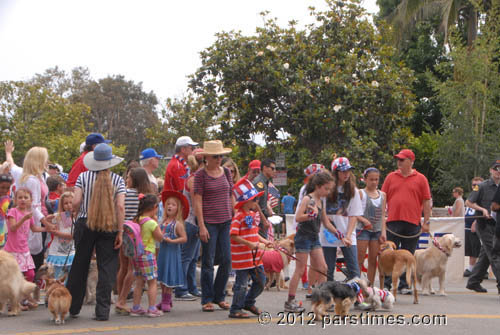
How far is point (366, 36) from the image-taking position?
20.4m

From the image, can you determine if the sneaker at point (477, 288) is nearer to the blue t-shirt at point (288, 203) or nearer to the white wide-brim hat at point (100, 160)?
the white wide-brim hat at point (100, 160)

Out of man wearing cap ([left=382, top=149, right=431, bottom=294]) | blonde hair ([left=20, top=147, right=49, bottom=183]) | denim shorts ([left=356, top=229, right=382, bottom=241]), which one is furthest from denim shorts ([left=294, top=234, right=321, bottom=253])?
blonde hair ([left=20, top=147, right=49, bottom=183])

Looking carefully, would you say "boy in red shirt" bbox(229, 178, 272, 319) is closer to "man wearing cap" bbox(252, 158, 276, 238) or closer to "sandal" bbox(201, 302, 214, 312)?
"sandal" bbox(201, 302, 214, 312)

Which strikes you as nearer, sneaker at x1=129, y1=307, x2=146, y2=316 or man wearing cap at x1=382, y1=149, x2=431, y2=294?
sneaker at x1=129, y1=307, x2=146, y2=316

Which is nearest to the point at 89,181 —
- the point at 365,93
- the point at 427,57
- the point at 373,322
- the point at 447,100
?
the point at 373,322

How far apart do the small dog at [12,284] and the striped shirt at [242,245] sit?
8.29 ft

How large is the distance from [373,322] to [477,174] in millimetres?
17673

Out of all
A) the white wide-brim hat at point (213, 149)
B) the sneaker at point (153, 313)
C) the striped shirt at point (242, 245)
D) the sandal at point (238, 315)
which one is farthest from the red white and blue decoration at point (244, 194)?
the sneaker at point (153, 313)

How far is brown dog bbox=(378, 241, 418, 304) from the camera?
912 cm

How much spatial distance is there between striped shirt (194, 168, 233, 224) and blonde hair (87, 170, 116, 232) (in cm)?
110

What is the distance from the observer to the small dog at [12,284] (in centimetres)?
734

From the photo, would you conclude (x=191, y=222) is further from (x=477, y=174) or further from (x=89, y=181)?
(x=477, y=174)

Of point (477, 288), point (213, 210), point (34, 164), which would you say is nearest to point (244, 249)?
point (213, 210)

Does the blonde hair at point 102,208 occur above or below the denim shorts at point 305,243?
above
